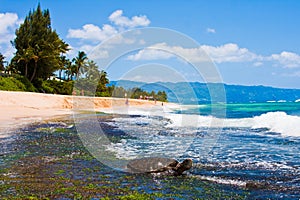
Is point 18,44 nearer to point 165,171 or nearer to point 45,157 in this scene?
point 45,157

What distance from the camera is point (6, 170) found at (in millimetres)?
9164

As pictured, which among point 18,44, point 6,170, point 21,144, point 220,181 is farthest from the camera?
point 18,44

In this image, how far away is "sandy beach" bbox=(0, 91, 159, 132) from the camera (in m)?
25.9

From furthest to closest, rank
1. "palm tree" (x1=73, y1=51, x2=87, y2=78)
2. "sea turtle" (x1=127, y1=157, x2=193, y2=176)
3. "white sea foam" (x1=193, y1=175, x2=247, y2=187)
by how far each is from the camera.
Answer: "palm tree" (x1=73, y1=51, x2=87, y2=78) < "sea turtle" (x1=127, y1=157, x2=193, y2=176) < "white sea foam" (x1=193, y1=175, x2=247, y2=187)

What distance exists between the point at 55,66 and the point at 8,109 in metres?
22.0

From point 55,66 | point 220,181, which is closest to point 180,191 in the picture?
point 220,181

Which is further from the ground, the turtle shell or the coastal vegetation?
the coastal vegetation

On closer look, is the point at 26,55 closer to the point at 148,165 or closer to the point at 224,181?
the point at 148,165

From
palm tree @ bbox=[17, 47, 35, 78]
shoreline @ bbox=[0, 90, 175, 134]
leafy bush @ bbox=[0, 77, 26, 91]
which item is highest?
palm tree @ bbox=[17, 47, 35, 78]

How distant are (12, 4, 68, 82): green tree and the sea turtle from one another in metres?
40.9

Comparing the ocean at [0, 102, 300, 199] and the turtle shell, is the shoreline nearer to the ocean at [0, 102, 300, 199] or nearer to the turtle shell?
the ocean at [0, 102, 300, 199]

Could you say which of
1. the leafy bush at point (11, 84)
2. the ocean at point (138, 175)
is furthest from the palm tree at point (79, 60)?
the ocean at point (138, 175)

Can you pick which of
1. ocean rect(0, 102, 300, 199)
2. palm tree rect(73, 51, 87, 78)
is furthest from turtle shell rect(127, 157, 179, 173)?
palm tree rect(73, 51, 87, 78)

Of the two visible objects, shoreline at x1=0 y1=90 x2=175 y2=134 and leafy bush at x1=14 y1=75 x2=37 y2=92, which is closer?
shoreline at x1=0 y1=90 x2=175 y2=134
